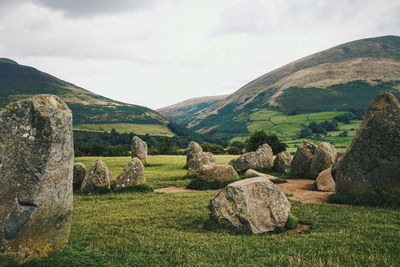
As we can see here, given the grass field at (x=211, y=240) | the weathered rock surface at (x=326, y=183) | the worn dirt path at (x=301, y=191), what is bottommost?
the worn dirt path at (x=301, y=191)

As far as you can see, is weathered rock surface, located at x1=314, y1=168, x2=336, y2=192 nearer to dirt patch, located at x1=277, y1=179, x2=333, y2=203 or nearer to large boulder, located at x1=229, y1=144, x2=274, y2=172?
dirt patch, located at x1=277, y1=179, x2=333, y2=203

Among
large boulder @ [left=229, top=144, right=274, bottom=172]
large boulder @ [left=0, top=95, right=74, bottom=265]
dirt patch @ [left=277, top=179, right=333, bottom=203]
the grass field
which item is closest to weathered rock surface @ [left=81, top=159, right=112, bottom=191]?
the grass field

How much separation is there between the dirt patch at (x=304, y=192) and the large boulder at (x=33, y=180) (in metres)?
14.0

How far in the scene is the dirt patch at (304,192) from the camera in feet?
61.2

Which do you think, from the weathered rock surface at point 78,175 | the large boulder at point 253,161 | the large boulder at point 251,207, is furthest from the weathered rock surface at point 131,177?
the large boulder at point 253,161

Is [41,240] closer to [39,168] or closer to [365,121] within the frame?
[39,168]

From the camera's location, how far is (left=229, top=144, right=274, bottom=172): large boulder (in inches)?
1268

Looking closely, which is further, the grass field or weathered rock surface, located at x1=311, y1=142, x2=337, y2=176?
weathered rock surface, located at x1=311, y1=142, x2=337, y2=176

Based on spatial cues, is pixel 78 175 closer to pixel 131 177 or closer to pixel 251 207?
pixel 131 177

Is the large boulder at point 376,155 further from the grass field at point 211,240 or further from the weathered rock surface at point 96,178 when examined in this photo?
the weathered rock surface at point 96,178

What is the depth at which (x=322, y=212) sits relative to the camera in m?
14.5

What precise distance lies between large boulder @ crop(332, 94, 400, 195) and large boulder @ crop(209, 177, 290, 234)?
6.85m

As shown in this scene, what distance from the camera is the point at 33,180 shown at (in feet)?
27.3

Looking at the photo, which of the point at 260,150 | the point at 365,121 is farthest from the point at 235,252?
the point at 260,150
